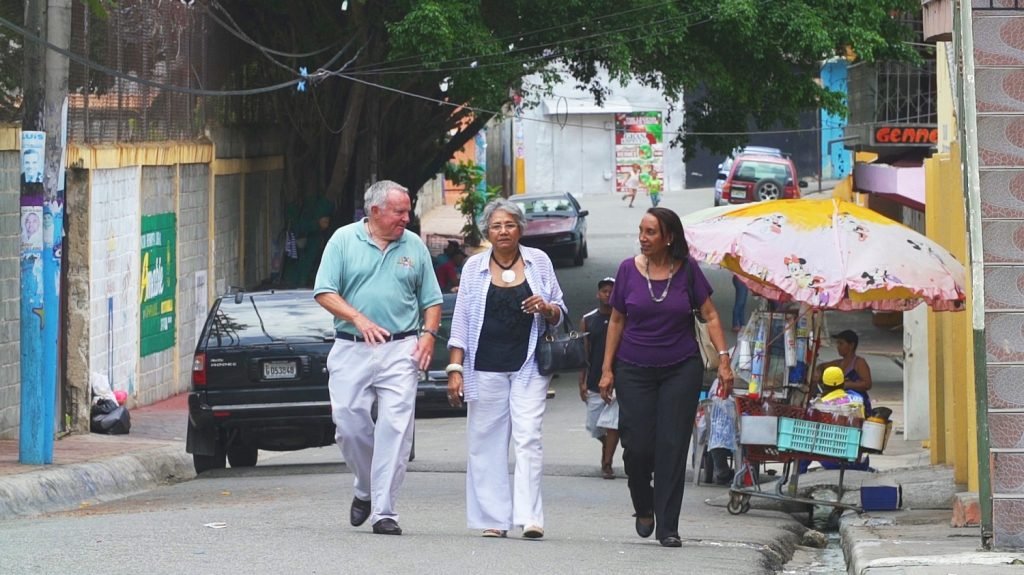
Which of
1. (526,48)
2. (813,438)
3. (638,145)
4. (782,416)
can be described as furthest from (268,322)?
(638,145)

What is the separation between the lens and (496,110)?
24422mm

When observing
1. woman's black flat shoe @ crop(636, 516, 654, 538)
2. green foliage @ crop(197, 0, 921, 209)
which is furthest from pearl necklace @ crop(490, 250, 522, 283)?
green foliage @ crop(197, 0, 921, 209)

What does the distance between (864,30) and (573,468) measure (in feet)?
37.5

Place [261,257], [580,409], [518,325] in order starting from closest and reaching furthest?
[518,325] < [580,409] < [261,257]

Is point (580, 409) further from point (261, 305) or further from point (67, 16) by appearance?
point (67, 16)

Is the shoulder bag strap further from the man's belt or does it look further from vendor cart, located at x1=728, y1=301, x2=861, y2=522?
vendor cart, located at x1=728, y1=301, x2=861, y2=522

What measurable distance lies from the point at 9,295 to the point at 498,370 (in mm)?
6708

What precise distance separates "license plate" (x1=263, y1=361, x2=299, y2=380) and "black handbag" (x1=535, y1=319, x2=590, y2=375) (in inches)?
187

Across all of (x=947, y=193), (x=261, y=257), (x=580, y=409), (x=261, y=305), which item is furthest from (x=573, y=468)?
(x=261, y=257)

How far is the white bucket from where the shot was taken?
11.2 meters

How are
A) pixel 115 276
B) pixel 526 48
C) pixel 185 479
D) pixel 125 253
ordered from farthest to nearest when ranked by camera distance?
1. pixel 526 48
2. pixel 125 253
3. pixel 115 276
4. pixel 185 479

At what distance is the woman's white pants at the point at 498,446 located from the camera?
9.06 metres

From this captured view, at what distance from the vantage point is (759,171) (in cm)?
Answer: 4216

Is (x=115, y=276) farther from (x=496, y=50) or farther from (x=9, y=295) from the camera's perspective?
(x=496, y=50)
